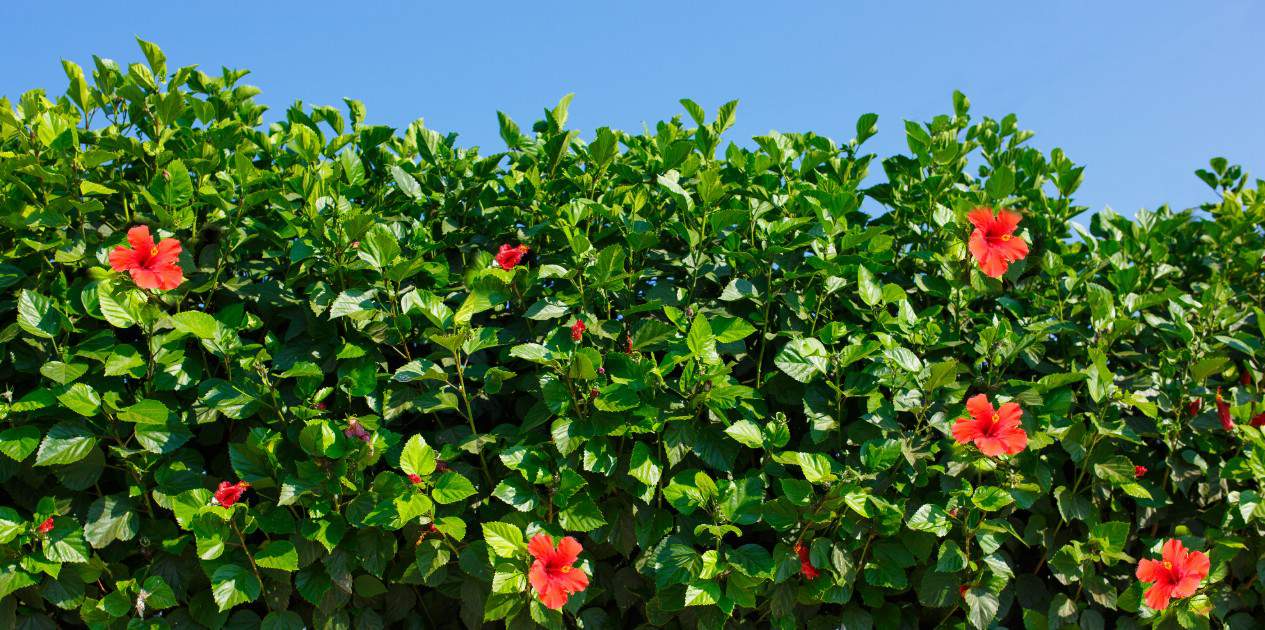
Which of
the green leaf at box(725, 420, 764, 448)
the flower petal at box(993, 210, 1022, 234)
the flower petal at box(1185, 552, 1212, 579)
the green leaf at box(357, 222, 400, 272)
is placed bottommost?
the flower petal at box(1185, 552, 1212, 579)

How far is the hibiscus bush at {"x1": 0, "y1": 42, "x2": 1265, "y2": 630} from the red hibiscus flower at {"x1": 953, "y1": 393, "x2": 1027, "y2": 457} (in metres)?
0.01

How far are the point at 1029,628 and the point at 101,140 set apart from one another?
306 centimetres

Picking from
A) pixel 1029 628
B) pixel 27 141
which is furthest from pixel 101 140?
pixel 1029 628

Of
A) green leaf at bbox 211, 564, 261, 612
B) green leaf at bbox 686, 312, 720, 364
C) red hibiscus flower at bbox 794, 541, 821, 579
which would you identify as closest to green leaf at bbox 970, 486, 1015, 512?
red hibiscus flower at bbox 794, 541, 821, 579

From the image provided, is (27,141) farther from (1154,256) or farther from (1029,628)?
(1154,256)

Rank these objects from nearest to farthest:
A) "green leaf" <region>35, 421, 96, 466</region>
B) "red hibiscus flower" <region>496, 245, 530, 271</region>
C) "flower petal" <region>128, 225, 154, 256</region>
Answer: "green leaf" <region>35, 421, 96, 466</region> → "flower petal" <region>128, 225, 154, 256</region> → "red hibiscus flower" <region>496, 245, 530, 271</region>

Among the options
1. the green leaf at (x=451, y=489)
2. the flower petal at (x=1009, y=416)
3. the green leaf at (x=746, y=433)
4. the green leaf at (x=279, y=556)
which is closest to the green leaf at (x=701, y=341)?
the green leaf at (x=746, y=433)

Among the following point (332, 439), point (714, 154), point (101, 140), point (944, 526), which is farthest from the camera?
point (714, 154)

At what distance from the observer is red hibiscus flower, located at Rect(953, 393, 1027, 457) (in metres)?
2.57

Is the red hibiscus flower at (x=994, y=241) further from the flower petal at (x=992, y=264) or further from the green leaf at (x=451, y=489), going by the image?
the green leaf at (x=451, y=489)

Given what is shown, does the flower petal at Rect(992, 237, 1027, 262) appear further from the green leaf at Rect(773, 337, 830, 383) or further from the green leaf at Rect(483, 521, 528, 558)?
the green leaf at Rect(483, 521, 528, 558)

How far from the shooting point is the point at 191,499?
7.86ft

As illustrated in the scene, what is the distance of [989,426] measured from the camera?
2.59 meters

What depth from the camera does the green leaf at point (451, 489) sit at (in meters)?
2.36
